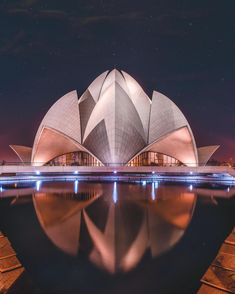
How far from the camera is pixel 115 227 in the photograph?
6551mm

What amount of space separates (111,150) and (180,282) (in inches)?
990

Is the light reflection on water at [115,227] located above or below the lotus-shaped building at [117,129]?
below

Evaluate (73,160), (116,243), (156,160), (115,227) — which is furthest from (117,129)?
(116,243)

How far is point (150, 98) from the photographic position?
116 feet

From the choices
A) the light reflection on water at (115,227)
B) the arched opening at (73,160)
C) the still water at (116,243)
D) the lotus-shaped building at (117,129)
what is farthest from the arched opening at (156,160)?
the still water at (116,243)

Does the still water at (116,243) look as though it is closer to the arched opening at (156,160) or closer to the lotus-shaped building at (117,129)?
the lotus-shaped building at (117,129)

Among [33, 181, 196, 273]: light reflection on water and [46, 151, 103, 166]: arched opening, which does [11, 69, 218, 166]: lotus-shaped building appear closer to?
[46, 151, 103, 166]: arched opening

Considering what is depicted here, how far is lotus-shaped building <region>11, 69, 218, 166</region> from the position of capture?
29.7 metres

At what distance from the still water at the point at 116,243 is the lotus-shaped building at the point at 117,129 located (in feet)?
66.7

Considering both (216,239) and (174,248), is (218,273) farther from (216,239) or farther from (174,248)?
(216,239)

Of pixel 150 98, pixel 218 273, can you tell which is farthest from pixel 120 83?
pixel 218 273

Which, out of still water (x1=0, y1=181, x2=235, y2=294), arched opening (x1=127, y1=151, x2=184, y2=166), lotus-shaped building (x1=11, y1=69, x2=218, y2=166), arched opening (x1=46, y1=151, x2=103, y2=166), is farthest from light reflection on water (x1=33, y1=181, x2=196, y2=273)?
arched opening (x1=46, y1=151, x2=103, y2=166)

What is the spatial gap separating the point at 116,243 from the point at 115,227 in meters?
1.24

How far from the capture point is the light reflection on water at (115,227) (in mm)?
4789
